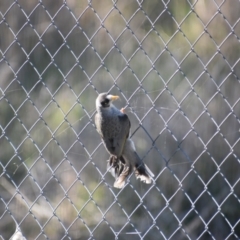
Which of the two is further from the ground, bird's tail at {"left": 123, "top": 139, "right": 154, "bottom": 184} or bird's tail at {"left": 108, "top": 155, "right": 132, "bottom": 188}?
bird's tail at {"left": 123, "top": 139, "right": 154, "bottom": 184}

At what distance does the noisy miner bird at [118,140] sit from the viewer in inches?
103

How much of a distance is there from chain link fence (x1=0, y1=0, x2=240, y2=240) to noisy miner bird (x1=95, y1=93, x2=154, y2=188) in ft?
0.29

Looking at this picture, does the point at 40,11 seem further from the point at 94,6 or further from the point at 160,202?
the point at 160,202

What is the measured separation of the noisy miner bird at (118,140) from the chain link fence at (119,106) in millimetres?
88

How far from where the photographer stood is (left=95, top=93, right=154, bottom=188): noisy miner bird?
8.57ft

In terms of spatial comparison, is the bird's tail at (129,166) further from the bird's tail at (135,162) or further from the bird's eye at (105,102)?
the bird's eye at (105,102)

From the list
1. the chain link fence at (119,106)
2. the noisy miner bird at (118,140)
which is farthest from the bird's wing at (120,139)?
the chain link fence at (119,106)

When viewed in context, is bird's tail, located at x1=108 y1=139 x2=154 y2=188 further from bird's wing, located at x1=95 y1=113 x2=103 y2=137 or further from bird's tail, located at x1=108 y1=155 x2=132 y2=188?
bird's wing, located at x1=95 y1=113 x2=103 y2=137

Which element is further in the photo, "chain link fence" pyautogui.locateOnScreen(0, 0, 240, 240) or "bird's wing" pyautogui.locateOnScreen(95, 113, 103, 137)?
"chain link fence" pyautogui.locateOnScreen(0, 0, 240, 240)

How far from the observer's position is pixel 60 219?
3.00m

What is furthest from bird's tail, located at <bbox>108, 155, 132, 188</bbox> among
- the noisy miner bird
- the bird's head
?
the bird's head

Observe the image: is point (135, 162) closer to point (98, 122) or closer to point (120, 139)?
point (120, 139)

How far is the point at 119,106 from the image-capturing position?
276cm

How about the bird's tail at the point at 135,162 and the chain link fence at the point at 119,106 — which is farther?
the chain link fence at the point at 119,106
